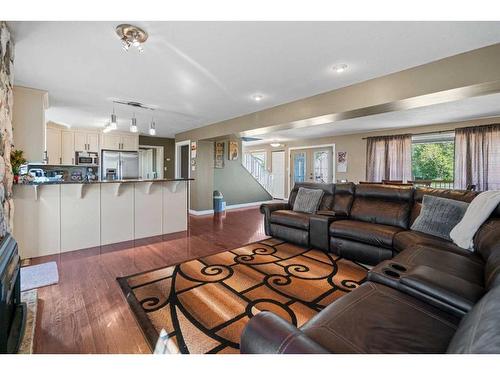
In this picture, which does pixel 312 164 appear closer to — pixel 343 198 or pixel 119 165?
pixel 343 198

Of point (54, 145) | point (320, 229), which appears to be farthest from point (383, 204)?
point (54, 145)

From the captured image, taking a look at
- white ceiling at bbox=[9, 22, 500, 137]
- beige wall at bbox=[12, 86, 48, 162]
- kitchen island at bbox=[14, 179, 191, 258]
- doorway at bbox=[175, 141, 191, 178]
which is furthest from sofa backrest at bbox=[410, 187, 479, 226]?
doorway at bbox=[175, 141, 191, 178]

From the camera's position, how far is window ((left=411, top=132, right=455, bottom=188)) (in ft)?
17.7

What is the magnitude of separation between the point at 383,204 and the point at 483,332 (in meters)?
2.80

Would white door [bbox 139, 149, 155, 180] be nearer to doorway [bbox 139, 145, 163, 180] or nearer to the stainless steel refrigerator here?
doorway [bbox 139, 145, 163, 180]

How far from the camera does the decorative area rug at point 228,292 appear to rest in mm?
1587

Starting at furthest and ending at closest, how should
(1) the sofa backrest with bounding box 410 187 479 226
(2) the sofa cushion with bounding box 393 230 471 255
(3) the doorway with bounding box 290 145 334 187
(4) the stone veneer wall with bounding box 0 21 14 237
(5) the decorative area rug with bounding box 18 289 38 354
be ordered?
(3) the doorway with bounding box 290 145 334 187
(1) the sofa backrest with bounding box 410 187 479 226
(2) the sofa cushion with bounding box 393 230 471 255
(4) the stone veneer wall with bounding box 0 21 14 237
(5) the decorative area rug with bounding box 18 289 38 354

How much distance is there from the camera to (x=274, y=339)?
785 mm

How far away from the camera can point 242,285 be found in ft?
7.29

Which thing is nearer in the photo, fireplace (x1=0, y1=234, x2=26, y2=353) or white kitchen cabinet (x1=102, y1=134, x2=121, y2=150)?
fireplace (x1=0, y1=234, x2=26, y2=353)

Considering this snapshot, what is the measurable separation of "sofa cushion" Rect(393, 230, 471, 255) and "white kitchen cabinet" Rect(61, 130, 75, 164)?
726 centimetres

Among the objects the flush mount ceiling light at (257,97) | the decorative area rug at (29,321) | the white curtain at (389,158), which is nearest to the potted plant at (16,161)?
the decorative area rug at (29,321)
